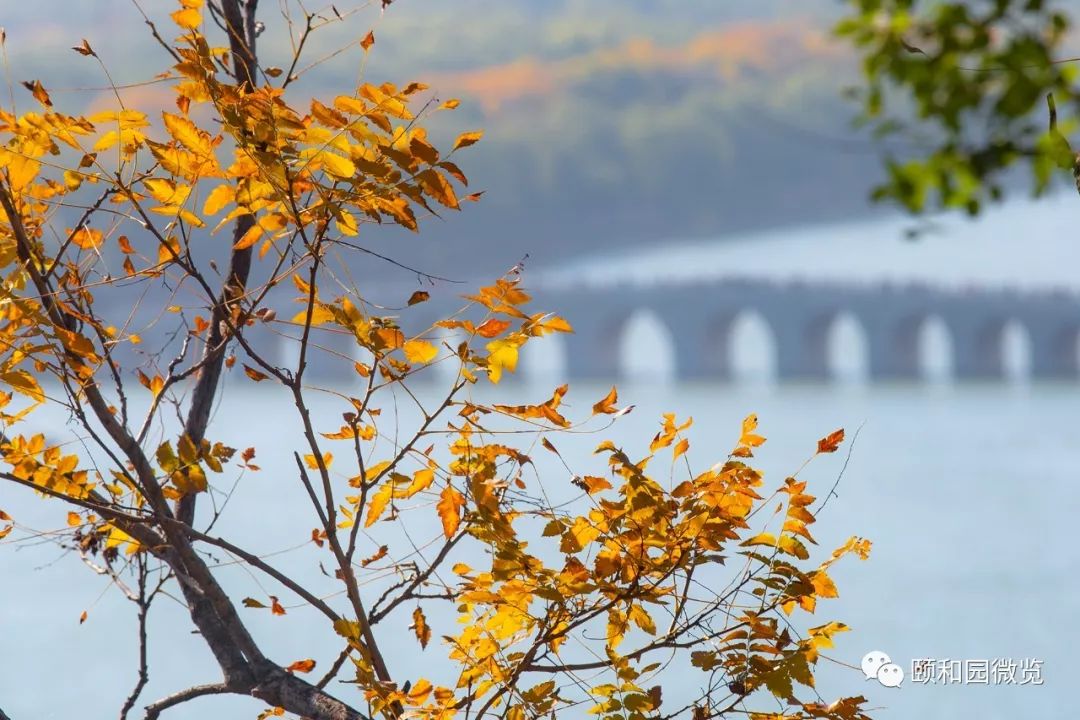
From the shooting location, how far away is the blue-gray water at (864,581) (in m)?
5.63

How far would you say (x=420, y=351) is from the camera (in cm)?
197

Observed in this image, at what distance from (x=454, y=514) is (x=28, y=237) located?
824 millimetres

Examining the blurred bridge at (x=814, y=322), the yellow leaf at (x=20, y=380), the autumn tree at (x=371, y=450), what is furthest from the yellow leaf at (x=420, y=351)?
the blurred bridge at (x=814, y=322)

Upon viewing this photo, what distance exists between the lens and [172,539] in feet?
6.75

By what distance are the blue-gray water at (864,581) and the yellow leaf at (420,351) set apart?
63cm

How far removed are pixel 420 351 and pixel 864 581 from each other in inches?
325

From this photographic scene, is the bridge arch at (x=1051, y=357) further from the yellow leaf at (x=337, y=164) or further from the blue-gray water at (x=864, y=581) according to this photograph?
the yellow leaf at (x=337, y=164)

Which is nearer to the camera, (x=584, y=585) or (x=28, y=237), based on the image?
(x=584, y=585)

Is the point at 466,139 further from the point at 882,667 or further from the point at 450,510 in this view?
the point at 882,667

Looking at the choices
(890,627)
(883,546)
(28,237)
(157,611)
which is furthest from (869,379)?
(28,237)

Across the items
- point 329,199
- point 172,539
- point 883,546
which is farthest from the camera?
point 883,546

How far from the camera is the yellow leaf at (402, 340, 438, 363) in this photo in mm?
1954

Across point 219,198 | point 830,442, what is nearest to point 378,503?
point 219,198

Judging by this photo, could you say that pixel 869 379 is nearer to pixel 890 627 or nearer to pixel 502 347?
pixel 890 627
